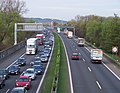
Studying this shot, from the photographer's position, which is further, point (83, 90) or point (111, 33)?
point (111, 33)

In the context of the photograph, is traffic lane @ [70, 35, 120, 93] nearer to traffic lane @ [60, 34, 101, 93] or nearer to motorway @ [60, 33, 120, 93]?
motorway @ [60, 33, 120, 93]

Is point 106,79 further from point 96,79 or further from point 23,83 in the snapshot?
point 23,83

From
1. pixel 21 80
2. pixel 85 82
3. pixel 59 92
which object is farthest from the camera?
pixel 85 82

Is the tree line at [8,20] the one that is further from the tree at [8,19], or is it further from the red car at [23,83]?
the red car at [23,83]

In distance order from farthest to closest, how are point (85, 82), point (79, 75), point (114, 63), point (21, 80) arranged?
point (114, 63) → point (79, 75) → point (85, 82) → point (21, 80)

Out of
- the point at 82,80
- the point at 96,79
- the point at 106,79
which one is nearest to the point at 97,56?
the point at 106,79

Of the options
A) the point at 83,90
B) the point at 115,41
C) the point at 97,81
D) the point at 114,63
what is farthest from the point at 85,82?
the point at 115,41

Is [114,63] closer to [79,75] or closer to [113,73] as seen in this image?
[113,73]

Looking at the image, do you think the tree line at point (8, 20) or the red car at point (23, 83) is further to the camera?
the tree line at point (8, 20)

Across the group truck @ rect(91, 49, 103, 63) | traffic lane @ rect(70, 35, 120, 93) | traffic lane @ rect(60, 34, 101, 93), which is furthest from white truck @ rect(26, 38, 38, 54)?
traffic lane @ rect(70, 35, 120, 93)

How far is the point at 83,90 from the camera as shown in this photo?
34.4m

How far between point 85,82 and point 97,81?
1.77m

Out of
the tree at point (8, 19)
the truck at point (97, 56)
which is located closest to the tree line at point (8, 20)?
the tree at point (8, 19)

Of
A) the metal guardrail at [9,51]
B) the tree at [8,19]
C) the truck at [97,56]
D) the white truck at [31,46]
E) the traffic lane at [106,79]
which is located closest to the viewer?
the traffic lane at [106,79]
